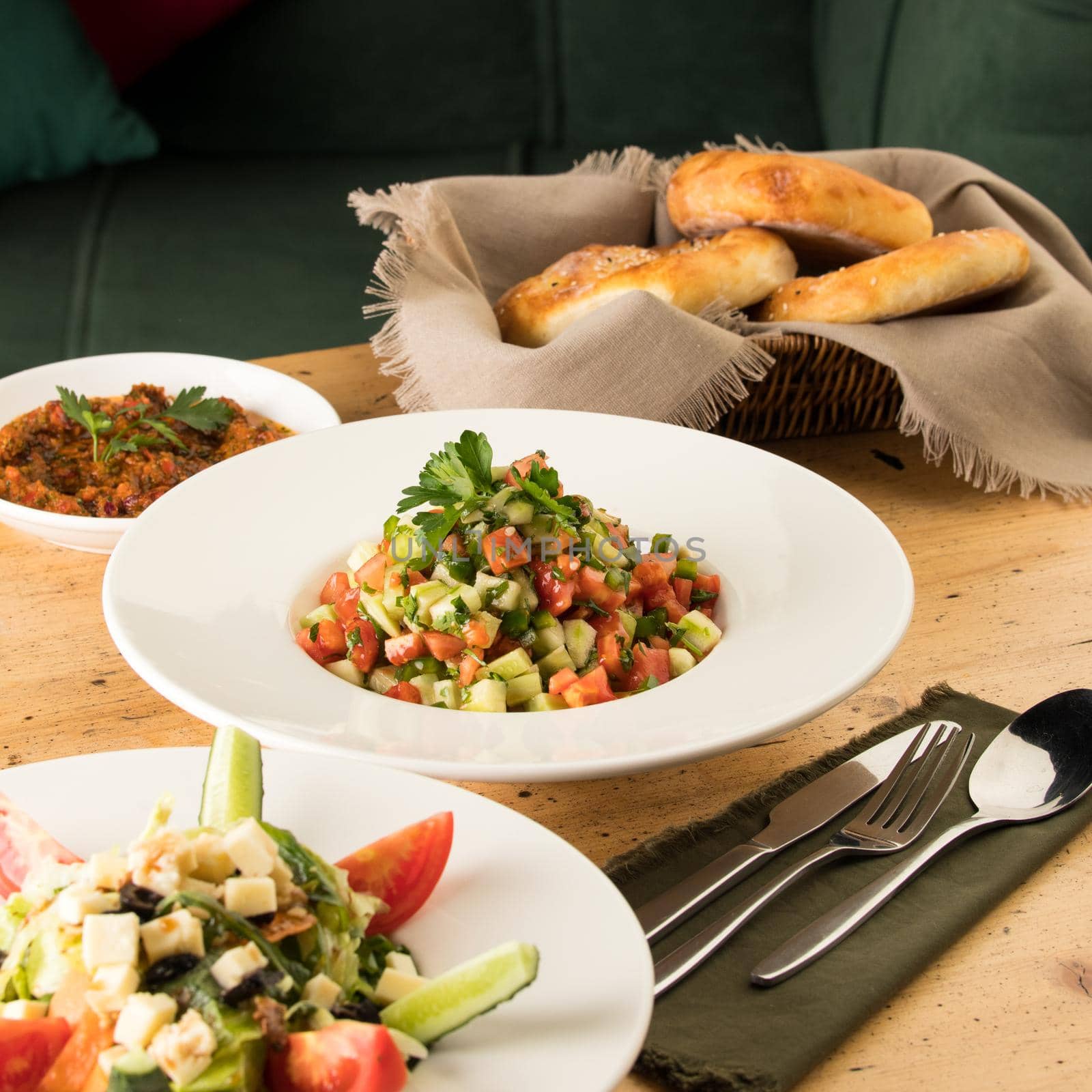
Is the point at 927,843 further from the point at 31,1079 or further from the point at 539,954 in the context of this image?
the point at 31,1079

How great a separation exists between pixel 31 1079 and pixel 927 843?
0.73 m

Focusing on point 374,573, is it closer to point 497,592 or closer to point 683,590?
point 497,592

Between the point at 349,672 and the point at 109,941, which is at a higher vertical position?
the point at 109,941

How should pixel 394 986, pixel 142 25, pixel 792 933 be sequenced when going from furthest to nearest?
pixel 142 25, pixel 792 933, pixel 394 986

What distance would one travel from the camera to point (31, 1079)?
24.5 inches

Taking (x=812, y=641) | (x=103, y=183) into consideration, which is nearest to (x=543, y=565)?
(x=812, y=641)

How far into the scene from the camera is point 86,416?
169 centimetres

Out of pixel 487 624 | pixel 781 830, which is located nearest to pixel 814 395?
pixel 487 624

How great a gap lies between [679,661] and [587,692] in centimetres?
15

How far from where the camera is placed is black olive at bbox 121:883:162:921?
646mm

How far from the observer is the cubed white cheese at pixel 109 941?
625mm

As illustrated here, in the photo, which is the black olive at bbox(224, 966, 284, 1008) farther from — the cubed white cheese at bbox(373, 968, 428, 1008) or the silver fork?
the silver fork

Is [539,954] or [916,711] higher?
[539,954]

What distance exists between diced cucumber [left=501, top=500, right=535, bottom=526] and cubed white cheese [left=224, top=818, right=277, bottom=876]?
599 mm
